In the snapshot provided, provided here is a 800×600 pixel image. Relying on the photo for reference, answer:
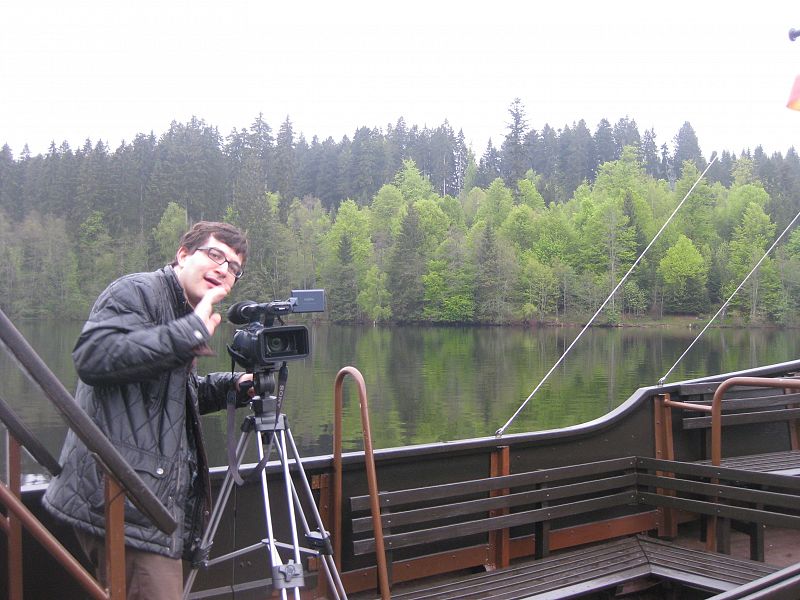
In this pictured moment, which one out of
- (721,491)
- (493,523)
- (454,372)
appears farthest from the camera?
(454,372)

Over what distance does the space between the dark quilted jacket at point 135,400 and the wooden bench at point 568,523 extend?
1195mm

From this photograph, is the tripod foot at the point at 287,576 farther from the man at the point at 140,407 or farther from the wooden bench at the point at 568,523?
the wooden bench at the point at 568,523

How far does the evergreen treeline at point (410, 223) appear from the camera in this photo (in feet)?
97.6

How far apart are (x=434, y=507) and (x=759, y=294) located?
1792 inches

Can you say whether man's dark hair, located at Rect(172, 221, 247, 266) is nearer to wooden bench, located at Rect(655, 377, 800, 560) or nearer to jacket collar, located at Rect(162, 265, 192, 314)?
jacket collar, located at Rect(162, 265, 192, 314)

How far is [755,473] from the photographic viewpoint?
3355mm

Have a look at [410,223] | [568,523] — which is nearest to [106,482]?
[568,523]

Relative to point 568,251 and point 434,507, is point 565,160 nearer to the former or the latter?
point 568,251

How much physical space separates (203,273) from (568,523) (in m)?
2.32

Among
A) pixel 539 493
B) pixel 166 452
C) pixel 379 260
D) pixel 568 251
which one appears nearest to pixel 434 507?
pixel 539 493

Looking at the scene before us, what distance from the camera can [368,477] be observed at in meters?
2.57

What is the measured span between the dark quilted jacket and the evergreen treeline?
11.6 metres

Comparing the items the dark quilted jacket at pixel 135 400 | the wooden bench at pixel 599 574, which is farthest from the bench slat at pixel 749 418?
the dark quilted jacket at pixel 135 400

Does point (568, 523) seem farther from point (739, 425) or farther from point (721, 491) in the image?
point (739, 425)
